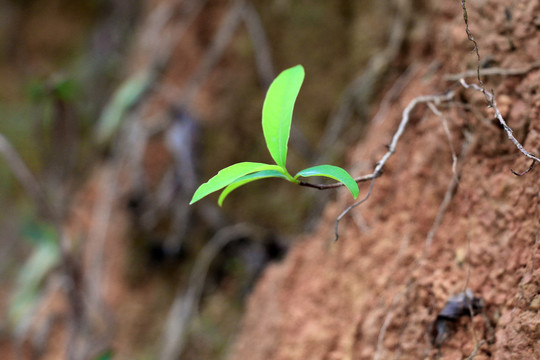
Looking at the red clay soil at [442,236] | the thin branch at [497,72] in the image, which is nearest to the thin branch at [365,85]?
the red clay soil at [442,236]

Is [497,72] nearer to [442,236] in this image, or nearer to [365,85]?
[442,236]

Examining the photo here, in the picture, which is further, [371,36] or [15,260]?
[15,260]

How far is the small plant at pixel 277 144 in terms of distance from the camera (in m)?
0.60

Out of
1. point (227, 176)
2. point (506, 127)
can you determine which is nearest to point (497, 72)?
point (506, 127)

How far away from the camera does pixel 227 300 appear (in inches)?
59.2

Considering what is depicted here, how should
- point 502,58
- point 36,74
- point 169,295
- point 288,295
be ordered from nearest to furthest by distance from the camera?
point 502,58 → point 288,295 → point 169,295 → point 36,74

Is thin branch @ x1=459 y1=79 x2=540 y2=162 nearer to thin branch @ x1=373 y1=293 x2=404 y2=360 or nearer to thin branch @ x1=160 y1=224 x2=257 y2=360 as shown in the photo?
thin branch @ x1=373 y1=293 x2=404 y2=360

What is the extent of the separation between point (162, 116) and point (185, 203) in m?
0.34

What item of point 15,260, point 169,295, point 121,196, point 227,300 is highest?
point 15,260

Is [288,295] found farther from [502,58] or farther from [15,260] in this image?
[15,260]

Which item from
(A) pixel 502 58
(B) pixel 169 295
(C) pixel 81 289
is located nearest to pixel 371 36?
(A) pixel 502 58

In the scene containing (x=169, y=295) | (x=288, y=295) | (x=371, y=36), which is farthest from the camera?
(x=169, y=295)

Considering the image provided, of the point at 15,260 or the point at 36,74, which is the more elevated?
the point at 36,74

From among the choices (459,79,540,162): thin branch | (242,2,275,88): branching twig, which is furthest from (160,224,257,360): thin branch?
(459,79,540,162): thin branch
